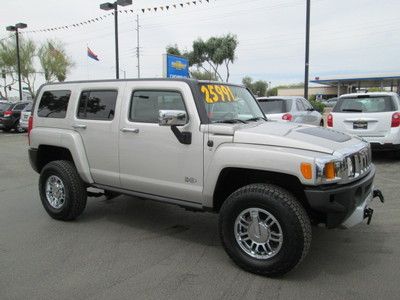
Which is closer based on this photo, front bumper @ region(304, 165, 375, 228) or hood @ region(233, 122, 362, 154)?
front bumper @ region(304, 165, 375, 228)

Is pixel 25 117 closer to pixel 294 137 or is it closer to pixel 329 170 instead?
pixel 294 137

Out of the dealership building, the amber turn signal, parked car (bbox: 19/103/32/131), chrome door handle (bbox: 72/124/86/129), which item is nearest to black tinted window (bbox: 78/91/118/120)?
chrome door handle (bbox: 72/124/86/129)

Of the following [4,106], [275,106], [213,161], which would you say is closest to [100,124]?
[213,161]

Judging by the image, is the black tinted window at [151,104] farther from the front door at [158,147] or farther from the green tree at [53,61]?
the green tree at [53,61]

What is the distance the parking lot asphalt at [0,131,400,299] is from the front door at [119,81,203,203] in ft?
2.17

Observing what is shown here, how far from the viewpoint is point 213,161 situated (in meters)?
4.05

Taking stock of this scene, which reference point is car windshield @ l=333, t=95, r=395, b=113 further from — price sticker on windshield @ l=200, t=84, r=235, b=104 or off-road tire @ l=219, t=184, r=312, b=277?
off-road tire @ l=219, t=184, r=312, b=277

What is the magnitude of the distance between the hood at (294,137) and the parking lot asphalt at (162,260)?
1.17m

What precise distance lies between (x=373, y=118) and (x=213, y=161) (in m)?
6.32

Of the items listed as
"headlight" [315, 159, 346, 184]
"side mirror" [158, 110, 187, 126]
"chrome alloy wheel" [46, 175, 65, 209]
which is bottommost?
"chrome alloy wheel" [46, 175, 65, 209]

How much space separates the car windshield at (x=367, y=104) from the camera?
9211 millimetres

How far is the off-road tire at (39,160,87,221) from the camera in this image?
17.3 feet

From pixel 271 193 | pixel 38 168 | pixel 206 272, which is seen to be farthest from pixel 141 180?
pixel 38 168

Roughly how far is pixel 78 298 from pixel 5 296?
0.62 meters
